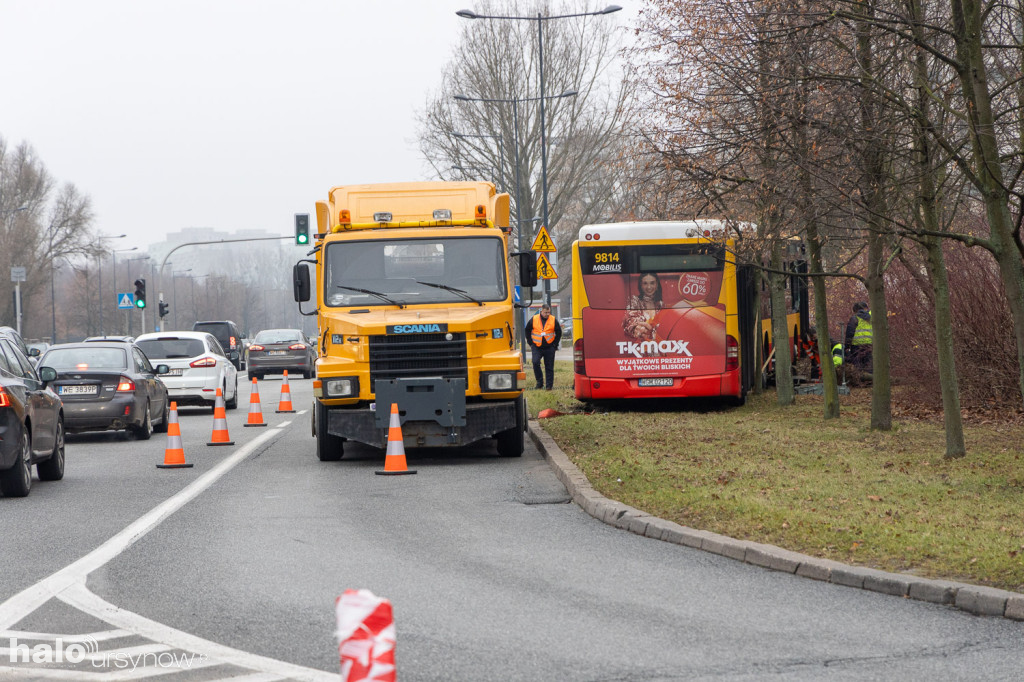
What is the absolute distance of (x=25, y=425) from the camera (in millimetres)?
12422

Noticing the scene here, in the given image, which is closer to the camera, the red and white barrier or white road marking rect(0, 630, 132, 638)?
the red and white barrier

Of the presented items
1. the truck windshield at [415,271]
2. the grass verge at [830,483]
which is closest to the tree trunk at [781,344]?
the grass verge at [830,483]

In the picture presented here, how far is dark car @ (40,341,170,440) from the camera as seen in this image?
736 inches

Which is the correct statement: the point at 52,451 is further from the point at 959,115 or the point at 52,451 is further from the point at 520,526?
the point at 959,115

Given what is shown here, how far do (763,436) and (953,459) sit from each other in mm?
3110

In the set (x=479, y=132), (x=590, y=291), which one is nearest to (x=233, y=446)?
(x=590, y=291)

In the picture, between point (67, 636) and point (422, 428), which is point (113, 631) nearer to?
point (67, 636)

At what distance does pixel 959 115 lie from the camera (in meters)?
11.0

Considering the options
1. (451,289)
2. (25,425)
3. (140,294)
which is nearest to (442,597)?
(25,425)

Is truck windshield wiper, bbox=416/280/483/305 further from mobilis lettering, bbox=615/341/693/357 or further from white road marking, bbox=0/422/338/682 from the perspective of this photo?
white road marking, bbox=0/422/338/682

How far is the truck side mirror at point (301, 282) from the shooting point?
15.6 m

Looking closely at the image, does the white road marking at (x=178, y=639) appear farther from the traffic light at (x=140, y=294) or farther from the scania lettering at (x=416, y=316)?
the traffic light at (x=140, y=294)

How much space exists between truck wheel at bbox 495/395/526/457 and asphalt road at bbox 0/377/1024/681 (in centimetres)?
292

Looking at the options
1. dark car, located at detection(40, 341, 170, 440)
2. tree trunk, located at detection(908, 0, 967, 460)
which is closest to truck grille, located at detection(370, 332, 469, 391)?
tree trunk, located at detection(908, 0, 967, 460)
